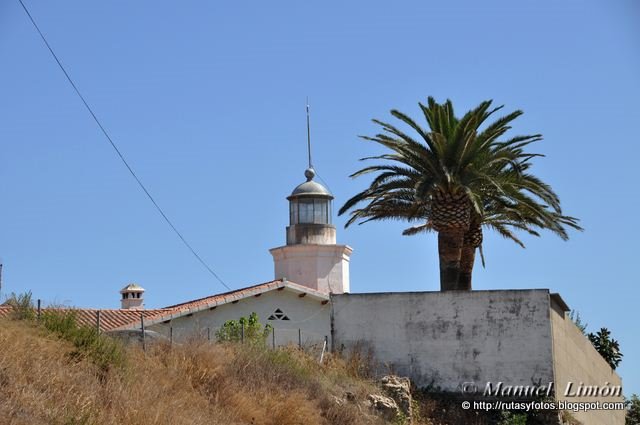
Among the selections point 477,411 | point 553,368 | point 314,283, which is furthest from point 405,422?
point 314,283

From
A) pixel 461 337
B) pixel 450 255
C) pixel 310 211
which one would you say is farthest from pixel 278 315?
pixel 461 337

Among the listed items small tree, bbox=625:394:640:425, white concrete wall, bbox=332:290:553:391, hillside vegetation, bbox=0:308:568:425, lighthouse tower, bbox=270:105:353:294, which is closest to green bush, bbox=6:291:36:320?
hillside vegetation, bbox=0:308:568:425

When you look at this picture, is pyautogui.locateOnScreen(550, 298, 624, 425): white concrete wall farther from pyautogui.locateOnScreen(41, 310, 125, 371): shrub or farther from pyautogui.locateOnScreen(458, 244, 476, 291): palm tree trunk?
pyautogui.locateOnScreen(41, 310, 125, 371): shrub

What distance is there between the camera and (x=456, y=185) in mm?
30484

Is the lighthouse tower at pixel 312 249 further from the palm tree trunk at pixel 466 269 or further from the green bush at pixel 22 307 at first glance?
the green bush at pixel 22 307

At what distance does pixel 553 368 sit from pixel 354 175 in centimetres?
834

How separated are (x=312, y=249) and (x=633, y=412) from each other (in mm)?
17410

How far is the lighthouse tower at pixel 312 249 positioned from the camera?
A: 4259cm

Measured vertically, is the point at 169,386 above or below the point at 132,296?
below

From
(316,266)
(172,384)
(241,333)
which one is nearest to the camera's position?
(172,384)

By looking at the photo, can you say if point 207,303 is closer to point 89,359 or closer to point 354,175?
point 354,175

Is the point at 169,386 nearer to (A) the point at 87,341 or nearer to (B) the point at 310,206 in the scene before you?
(A) the point at 87,341

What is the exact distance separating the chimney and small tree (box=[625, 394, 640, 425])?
71.2 feet

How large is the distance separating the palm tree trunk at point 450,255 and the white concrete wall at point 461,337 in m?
2.08
